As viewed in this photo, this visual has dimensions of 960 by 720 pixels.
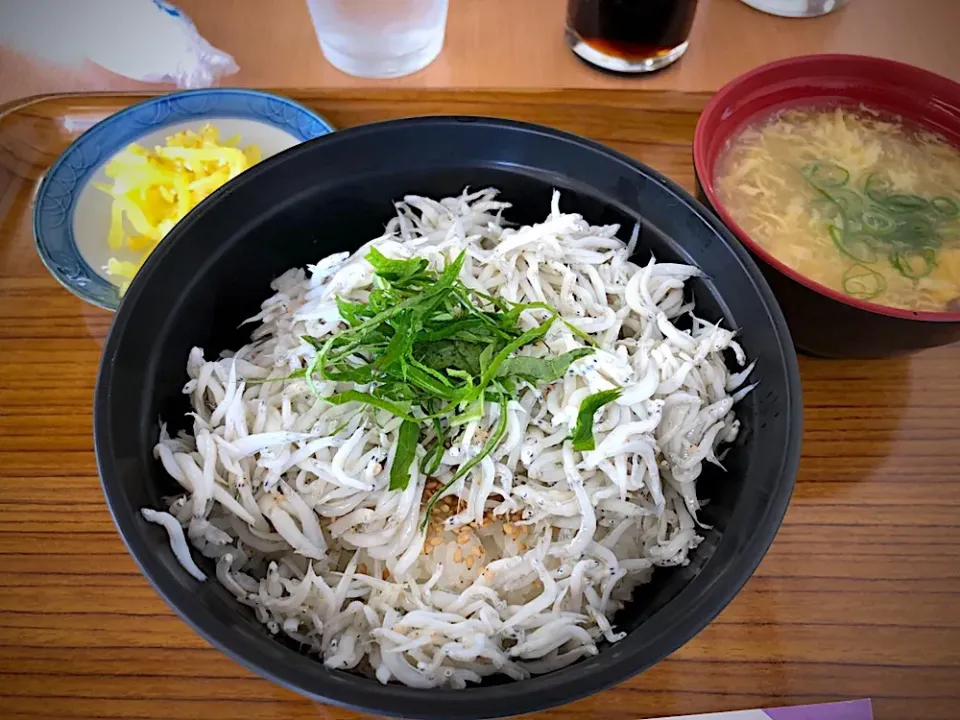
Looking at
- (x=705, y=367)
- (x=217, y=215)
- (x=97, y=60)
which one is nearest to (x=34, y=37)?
(x=97, y=60)

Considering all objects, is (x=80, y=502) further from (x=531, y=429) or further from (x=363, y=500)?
(x=531, y=429)

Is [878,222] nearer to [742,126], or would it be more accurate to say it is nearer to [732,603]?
[742,126]

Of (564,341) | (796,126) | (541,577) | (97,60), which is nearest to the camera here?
(541,577)

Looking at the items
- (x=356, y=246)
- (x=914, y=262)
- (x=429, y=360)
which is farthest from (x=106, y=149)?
(x=914, y=262)

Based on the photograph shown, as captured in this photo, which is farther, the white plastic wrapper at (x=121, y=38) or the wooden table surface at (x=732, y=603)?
the white plastic wrapper at (x=121, y=38)

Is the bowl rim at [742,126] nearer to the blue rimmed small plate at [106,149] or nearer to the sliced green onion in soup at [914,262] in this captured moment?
the sliced green onion in soup at [914,262]

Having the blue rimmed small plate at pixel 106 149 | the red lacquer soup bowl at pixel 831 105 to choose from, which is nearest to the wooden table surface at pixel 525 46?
the blue rimmed small plate at pixel 106 149
